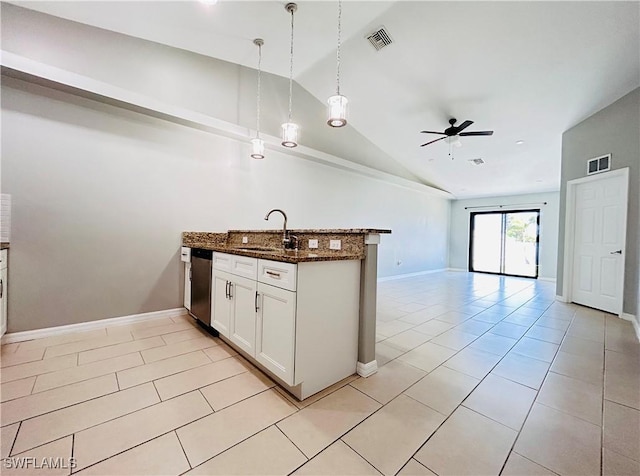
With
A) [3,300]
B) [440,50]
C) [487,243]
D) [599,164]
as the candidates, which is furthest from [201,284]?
[487,243]

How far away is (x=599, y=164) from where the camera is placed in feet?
13.2

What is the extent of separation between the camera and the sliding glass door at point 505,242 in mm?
7655

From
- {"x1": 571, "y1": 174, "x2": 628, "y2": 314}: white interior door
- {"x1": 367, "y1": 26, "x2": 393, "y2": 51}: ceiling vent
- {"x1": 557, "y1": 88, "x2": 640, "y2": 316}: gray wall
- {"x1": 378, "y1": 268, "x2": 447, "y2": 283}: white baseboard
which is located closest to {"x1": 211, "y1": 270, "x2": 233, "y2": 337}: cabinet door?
{"x1": 367, "y1": 26, "x2": 393, "y2": 51}: ceiling vent

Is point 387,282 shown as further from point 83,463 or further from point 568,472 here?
point 83,463

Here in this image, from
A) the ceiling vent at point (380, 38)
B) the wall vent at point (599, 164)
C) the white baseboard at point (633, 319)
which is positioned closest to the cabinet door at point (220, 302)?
the ceiling vent at point (380, 38)

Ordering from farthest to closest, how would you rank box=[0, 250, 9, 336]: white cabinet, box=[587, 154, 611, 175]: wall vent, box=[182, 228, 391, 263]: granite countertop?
1. box=[587, 154, 611, 175]: wall vent
2. box=[0, 250, 9, 336]: white cabinet
3. box=[182, 228, 391, 263]: granite countertop

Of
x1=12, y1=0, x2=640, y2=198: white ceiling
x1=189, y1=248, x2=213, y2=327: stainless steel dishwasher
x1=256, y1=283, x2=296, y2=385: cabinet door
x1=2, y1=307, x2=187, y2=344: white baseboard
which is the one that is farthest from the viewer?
x1=189, y1=248, x2=213, y2=327: stainless steel dishwasher

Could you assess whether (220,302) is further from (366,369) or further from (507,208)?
(507,208)

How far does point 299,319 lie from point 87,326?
266cm

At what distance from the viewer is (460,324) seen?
3.30 m

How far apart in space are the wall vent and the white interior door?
12 centimetres

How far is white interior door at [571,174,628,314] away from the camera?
149 inches

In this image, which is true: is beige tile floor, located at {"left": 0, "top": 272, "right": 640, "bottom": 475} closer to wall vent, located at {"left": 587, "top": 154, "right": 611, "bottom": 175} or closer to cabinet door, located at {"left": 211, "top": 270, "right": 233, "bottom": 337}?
cabinet door, located at {"left": 211, "top": 270, "right": 233, "bottom": 337}

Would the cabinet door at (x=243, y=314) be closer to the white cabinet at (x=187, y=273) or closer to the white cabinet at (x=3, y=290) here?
the white cabinet at (x=187, y=273)
